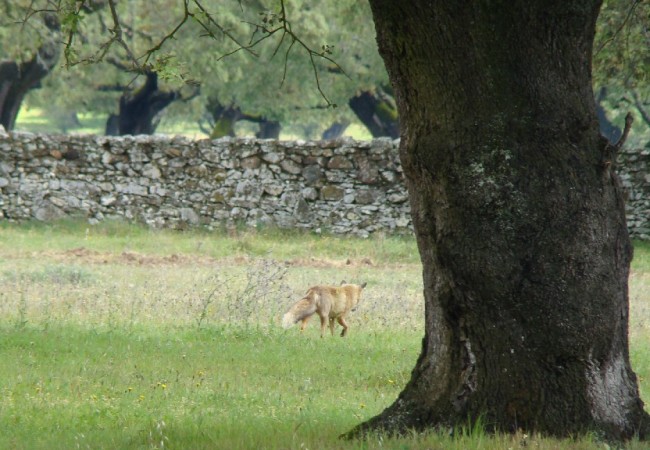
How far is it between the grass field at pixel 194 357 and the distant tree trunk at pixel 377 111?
2369 centimetres

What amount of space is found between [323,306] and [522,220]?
502 centimetres

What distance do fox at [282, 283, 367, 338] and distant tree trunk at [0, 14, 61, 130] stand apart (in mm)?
19847

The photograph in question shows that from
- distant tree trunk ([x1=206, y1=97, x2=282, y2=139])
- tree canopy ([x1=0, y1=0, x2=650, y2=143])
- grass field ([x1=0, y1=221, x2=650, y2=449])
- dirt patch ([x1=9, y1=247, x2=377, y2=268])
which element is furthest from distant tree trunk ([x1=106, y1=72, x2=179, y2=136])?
grass field ([x1=0, y1=221, x2=650, y2=449])

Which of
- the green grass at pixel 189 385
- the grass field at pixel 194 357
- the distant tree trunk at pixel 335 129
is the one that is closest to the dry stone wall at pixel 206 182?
the grass field at pixel 194 357

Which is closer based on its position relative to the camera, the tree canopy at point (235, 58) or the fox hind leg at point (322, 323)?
the fox hind leg at point (322, 323)

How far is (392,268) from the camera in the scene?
658 inches

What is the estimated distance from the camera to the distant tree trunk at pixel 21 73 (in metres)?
28.4

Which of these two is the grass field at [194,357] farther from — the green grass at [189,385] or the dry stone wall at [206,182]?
the dry stone wall at [206,182]

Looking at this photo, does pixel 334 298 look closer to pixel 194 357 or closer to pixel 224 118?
pixel 194 357

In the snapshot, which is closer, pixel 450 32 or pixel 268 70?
pixel 450 32

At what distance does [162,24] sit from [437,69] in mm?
28880

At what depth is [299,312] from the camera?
31.1 ft

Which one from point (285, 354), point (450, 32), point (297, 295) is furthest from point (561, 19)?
point (297, 295)

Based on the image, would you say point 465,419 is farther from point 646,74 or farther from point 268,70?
point 268,70
